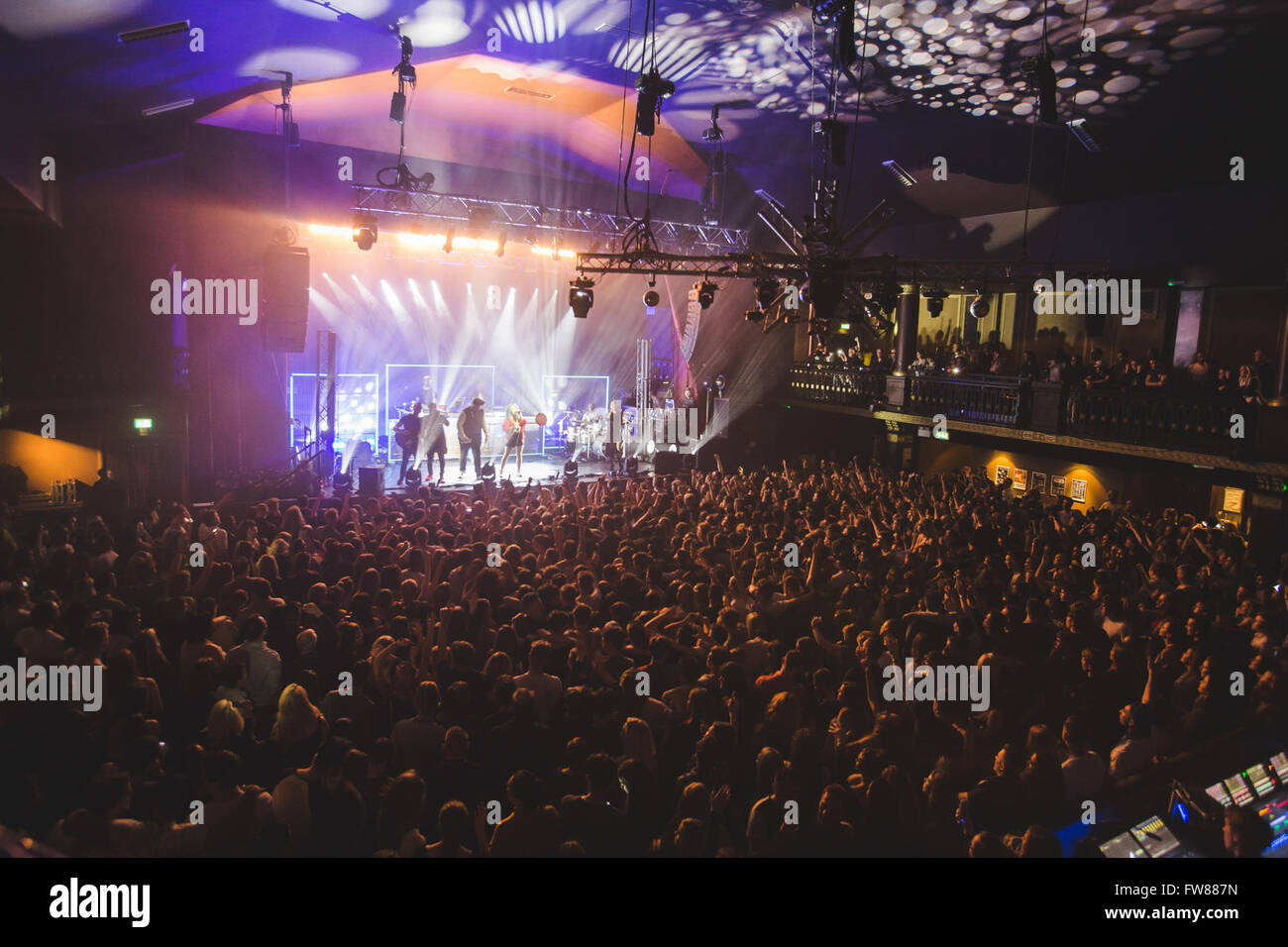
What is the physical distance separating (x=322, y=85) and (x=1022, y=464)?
12.9 m

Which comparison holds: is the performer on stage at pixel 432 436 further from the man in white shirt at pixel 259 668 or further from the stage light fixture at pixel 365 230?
the man in white shirt at pixel 259 668

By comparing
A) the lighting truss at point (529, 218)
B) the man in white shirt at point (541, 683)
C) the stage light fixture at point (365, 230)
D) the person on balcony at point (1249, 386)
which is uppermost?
the lighting truss at point (529, 218)

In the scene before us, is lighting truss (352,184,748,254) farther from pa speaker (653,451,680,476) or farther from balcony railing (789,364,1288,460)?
pa speaker (653,451,680,476)

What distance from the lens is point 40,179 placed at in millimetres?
9867

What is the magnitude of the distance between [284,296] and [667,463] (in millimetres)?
7105

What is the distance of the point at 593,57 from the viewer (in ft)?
33.8

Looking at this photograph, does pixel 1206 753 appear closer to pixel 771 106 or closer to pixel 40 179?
pixel 771 106

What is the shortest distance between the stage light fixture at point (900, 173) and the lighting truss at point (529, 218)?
2.81m

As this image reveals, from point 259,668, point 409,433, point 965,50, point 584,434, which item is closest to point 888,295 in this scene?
point 965,50

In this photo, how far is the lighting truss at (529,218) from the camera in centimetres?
1162

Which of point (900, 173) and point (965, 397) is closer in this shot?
point (965, 397)

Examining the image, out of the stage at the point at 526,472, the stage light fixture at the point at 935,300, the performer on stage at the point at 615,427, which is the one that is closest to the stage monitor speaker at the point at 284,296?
the stage at the point at 526,472

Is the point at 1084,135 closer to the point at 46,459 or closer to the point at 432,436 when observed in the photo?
the point at 432,436
